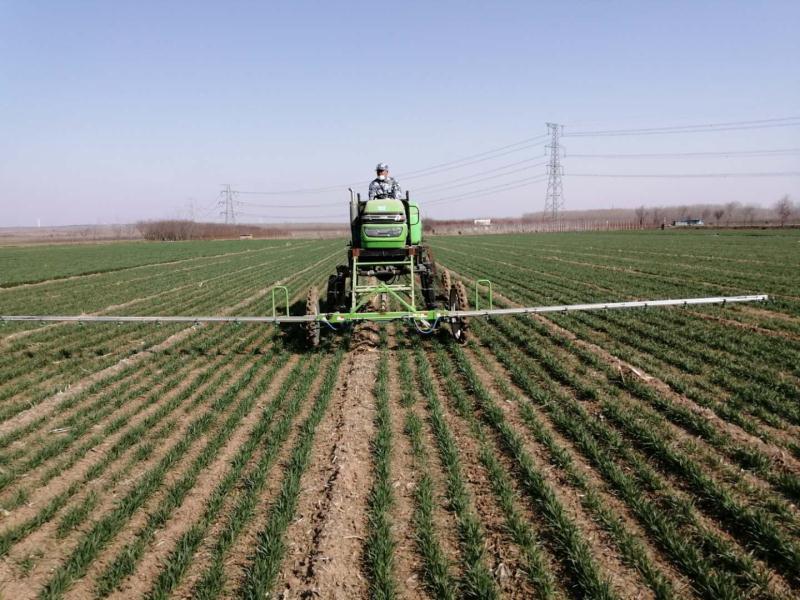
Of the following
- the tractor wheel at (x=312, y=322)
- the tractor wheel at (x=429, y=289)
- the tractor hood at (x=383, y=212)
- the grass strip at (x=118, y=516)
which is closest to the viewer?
the grass strip at (x=118, y=516)

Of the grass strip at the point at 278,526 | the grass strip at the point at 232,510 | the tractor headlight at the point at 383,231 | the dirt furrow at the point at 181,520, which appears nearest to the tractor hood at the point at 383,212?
the tractor headlight at the point at 383,231

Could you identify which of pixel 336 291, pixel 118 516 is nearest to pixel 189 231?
pixel 336 291

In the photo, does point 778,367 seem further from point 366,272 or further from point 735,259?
point 735,259

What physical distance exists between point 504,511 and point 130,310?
13.3 metres

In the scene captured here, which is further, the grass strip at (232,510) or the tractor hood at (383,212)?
the tractor hood at (383,212)

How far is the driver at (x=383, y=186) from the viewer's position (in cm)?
954

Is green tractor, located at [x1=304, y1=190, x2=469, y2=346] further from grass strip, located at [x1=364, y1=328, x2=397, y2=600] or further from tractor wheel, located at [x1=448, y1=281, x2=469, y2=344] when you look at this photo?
grass strip, located at [x1=364, y1=328, x2=397, y2=600]

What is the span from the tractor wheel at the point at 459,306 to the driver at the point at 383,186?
7.63ft

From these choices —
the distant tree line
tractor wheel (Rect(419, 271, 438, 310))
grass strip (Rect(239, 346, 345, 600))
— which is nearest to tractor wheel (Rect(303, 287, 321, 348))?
tractor wheel (Rect(419, 271, 438, 310))

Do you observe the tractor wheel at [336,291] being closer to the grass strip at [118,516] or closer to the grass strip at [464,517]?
the grass strip at [118,516]

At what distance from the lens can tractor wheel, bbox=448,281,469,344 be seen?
28.5 feet

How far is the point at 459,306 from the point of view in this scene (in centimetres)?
876

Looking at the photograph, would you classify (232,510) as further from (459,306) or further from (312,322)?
(459,306)

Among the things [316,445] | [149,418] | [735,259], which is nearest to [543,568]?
[316,445]
